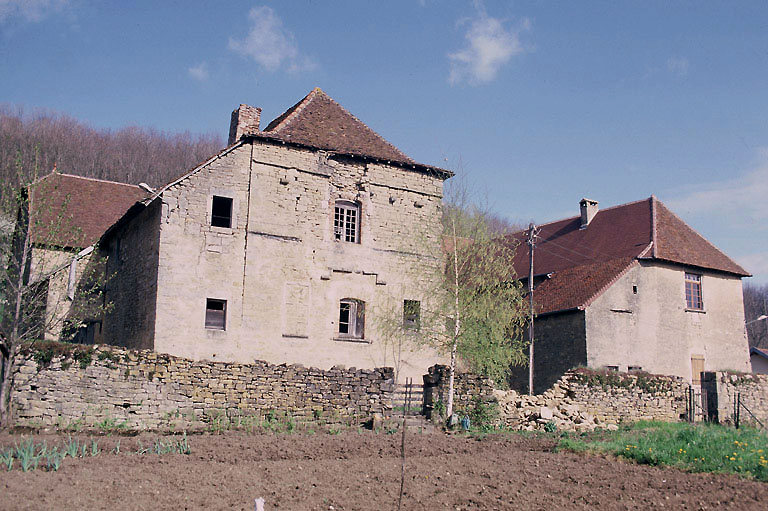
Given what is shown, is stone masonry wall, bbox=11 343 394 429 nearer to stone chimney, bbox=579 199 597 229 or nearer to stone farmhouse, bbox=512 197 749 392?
stone farmhouse, bbox=512 197 749 392

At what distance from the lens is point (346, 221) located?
2173 centimetres

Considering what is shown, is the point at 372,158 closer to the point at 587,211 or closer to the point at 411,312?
the point at 411,312

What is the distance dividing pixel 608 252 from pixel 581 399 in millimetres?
9436

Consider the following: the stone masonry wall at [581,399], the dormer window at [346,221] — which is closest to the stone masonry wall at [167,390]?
the stone masonry wall at [581,399]

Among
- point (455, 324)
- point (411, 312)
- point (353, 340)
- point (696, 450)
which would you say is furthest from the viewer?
point (411, 312)

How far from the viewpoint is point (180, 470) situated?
1013 centimetres

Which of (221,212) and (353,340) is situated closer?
(221,212)

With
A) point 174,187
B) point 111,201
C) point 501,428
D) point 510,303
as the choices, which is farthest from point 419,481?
point 111,201

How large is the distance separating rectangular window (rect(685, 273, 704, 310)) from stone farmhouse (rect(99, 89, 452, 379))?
11579 mm

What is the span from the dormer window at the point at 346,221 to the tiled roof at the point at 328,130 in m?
1.78

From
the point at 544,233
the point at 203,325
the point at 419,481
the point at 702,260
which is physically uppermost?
the point at 544,233

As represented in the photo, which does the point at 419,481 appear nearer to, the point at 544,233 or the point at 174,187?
the point at 174,187

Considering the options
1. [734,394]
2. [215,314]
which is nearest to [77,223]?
[215,314]

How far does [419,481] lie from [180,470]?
3.73 m
